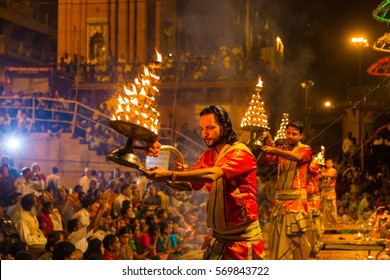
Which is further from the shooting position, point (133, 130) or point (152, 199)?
point (152, 199)

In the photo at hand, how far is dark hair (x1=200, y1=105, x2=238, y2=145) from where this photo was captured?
504 cm

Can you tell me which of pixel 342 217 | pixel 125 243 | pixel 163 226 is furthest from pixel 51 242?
pixel 342 217

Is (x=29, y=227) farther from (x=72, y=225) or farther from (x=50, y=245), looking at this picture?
(x=50, y=245)

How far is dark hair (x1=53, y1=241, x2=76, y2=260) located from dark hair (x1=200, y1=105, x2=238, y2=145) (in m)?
2.78

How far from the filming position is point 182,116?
19922mm

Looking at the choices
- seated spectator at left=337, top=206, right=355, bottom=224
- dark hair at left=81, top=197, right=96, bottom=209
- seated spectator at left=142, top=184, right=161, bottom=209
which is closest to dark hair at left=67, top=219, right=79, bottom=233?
dark hair at left=81, top=197, right=96, bottom=209

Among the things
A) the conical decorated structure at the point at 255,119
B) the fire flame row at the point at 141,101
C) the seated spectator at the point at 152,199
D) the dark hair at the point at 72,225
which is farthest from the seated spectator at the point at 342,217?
the fire flame row at the point at 141,101

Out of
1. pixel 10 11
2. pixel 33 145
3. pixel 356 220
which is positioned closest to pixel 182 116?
pixel 33 145

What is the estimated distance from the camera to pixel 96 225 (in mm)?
9492

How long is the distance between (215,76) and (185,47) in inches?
61.7

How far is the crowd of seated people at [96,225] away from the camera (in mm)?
7945

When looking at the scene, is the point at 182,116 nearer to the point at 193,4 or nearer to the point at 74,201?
the point at 193,4

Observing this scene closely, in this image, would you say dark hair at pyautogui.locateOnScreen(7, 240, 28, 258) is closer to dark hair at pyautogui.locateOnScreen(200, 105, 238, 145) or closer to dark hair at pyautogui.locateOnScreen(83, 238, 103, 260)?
dark hair at pyautogui.locateOnScreen(83, 238, 103, 260)

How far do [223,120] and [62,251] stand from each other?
9.56 feet
